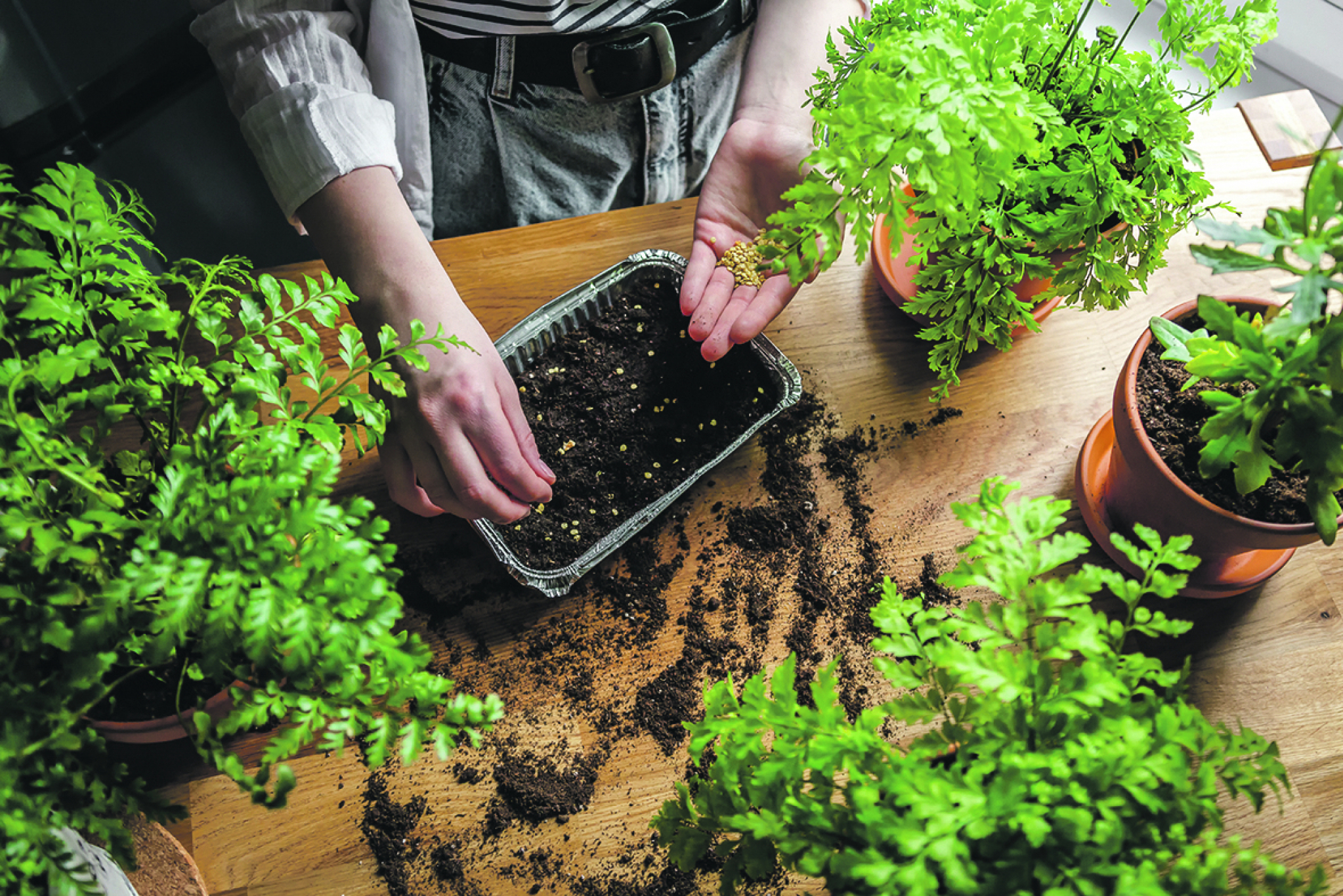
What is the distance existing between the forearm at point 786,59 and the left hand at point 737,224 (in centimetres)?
3

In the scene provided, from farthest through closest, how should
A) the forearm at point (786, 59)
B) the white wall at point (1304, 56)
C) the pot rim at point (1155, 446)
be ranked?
the white wall at point (1304, 56), the forearm at point (786, 59), the pot rim at point (1155, 446)

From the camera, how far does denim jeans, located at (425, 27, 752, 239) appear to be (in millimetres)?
1306

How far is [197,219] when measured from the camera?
1.80 meters

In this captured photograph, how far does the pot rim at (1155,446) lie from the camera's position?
859mm

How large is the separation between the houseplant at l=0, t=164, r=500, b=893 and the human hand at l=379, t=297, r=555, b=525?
292 millimetres

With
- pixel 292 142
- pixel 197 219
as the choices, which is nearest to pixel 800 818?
pixel 292 142

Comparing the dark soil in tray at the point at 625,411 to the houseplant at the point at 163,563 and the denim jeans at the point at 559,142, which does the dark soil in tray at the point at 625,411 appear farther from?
the houseplant at the point at 163,563

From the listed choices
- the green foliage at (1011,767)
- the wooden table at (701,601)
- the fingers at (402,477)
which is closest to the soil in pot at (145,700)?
the wooden table at (701,601)

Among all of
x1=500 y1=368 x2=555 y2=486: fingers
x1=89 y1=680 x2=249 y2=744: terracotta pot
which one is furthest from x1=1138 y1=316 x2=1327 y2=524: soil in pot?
x1=89 y1=680 x2=249 y2=744: terracotta pot

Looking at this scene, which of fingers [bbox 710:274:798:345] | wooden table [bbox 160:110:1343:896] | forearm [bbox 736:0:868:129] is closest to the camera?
wooden table [bbox 160:110:1343:896]

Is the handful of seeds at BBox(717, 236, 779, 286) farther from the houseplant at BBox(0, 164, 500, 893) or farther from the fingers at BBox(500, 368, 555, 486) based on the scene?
the houseplant at BBox(0, 164, 500, 893)

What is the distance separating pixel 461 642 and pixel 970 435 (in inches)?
31.2

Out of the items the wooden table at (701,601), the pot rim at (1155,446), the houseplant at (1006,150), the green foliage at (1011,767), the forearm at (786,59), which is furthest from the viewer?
the forearm at (786,59)

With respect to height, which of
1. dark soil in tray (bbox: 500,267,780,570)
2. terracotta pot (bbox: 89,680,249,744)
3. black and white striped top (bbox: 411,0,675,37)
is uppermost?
black and white striped top (bbox: 411,0,675,37)
